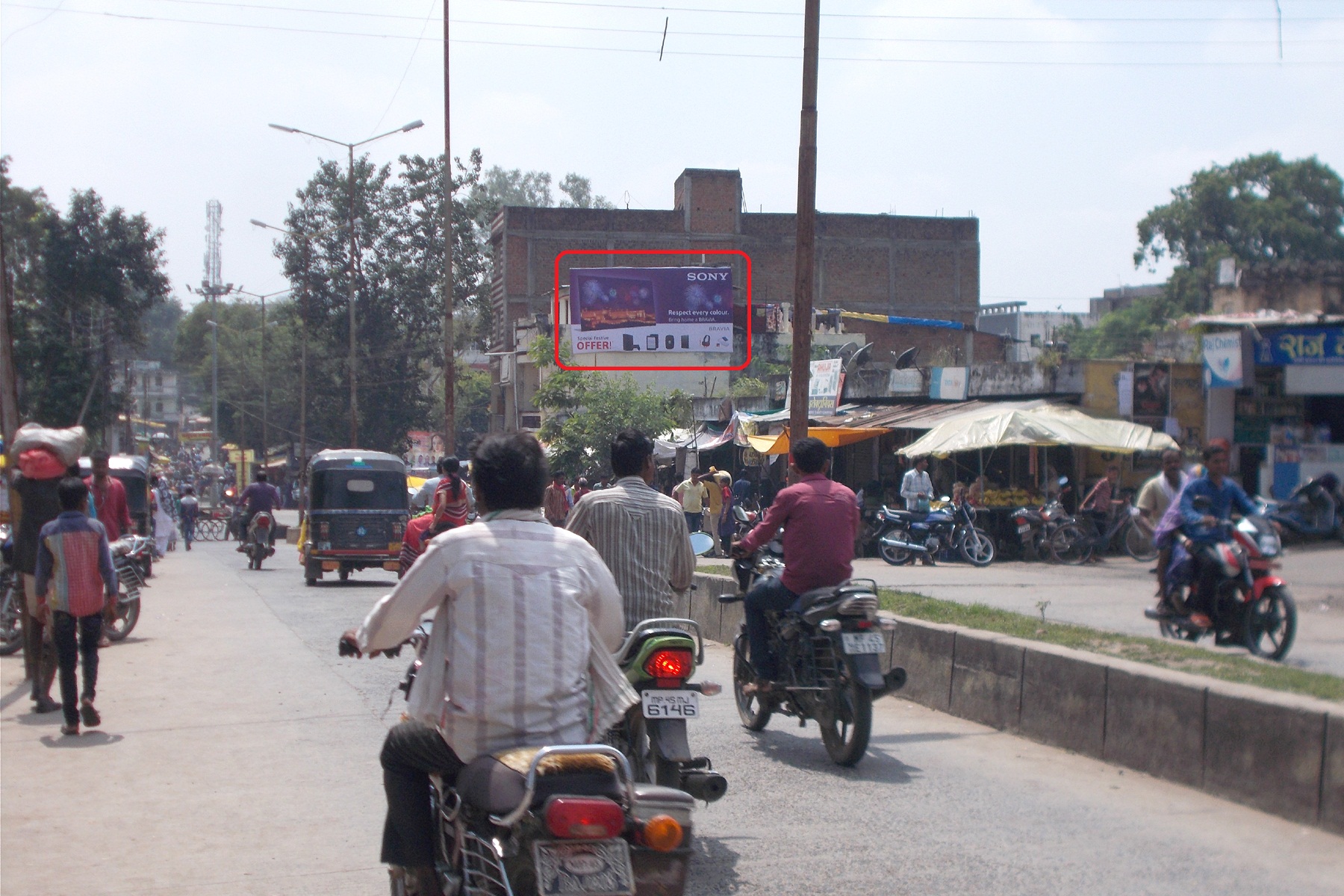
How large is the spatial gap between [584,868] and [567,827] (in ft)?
0.45

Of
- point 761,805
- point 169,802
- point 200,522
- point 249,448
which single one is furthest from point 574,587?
→ point 249,448

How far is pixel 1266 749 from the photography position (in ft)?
18.1

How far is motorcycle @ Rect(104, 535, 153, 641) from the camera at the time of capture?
11.5 metres

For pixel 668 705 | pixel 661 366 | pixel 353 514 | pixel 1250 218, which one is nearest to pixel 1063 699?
pixel 668 705

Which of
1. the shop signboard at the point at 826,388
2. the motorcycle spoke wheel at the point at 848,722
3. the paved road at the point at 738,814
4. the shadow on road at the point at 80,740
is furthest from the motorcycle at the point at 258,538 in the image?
the motorcycle spoke wheel at the point at 848,722

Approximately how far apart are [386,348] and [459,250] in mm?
5365

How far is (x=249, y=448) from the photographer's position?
86875 millimetres

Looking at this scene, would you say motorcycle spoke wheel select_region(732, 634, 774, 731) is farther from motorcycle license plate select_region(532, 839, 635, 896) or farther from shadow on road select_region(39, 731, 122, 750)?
motorcycle license plate select_region(532, 839, 635, 896)

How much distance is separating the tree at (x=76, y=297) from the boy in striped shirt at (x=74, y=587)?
109 feet

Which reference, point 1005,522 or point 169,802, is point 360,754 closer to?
point 169,802

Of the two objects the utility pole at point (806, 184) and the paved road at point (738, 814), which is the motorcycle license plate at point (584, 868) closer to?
the paved road at point (738, 814)

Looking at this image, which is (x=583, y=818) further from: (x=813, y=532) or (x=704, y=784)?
(x=813, y=532)

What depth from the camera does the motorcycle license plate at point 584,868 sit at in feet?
9.78

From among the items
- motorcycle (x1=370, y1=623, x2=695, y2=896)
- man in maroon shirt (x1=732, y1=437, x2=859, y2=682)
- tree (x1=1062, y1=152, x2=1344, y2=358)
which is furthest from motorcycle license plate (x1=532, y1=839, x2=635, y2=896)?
tree (x1=1062, y1=152, x2=1344, y2=358)
